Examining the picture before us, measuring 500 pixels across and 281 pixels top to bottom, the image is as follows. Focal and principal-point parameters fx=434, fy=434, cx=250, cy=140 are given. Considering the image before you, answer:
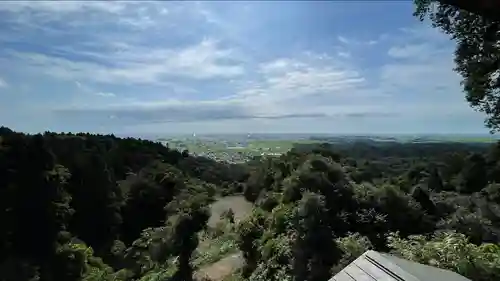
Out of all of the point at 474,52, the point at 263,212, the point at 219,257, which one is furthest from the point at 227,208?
the point at 474,52

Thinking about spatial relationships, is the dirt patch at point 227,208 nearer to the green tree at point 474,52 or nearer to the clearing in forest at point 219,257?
the clearing in forest at point 219,257

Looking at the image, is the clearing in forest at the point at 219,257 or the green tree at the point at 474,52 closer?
the green tree at the point at 474,52

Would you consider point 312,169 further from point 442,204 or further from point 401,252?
point 442,204

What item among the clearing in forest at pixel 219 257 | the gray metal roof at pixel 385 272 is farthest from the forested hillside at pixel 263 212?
the gray metal roof at pixel 385 272

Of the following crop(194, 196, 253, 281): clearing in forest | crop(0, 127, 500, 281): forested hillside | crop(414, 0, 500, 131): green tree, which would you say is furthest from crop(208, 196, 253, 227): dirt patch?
crop(414, 0, 500, 131): green tree

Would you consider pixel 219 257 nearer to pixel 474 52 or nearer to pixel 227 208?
pixel 227 208
